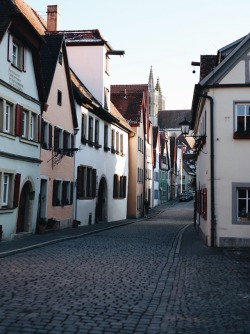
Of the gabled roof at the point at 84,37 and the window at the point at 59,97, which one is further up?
the gabled roof at the point at 84,37

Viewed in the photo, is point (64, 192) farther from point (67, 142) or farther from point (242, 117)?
point (242, 117)

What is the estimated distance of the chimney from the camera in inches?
1379

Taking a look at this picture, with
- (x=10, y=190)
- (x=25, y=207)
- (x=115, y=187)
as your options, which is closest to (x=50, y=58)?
(x=25, y=207)

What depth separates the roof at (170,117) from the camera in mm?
143625

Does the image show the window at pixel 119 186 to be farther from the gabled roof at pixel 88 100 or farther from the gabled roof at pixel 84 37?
the gabled roof at pixel 84 37

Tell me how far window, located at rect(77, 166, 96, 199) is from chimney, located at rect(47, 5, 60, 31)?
10.7 metres

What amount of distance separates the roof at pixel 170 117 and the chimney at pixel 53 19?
357 ft

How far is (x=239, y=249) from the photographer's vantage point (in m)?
17.5

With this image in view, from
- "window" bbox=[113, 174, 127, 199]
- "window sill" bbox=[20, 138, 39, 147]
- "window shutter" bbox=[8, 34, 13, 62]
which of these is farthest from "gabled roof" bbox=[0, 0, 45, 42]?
"window" bbox=[113, 174, 127, 199]

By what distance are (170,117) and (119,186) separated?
349 feet

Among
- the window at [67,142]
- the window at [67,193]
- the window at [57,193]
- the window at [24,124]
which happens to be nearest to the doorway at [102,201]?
the window at [67,193]

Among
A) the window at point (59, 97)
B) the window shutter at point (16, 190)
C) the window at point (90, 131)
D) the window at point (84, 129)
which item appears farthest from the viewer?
the window at point (90, 131)

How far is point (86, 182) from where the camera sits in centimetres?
3112

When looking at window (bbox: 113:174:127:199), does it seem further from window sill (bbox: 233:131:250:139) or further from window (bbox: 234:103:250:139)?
window sill (bbox: 233:131:250:139)
